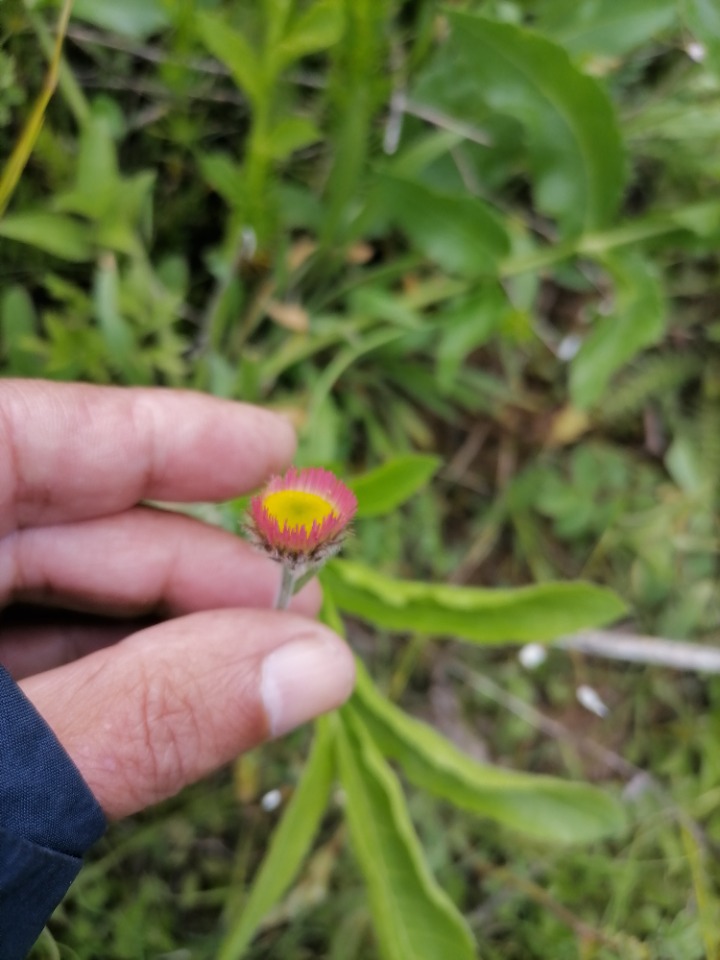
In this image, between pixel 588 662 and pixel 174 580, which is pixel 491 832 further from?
pixel 174 580

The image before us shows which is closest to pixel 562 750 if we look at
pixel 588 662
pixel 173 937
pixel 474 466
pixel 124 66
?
pixel 588 662

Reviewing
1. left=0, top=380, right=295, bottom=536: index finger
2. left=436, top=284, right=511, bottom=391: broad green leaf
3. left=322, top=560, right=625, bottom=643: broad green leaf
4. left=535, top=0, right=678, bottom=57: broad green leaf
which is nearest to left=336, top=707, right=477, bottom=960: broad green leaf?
A: left=322, top=560, right=625, bottom=643: broad green leaf

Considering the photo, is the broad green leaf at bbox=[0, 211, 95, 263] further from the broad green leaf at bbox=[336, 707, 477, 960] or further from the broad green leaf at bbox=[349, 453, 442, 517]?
the broad green leaf at bbox=[336, 707, 477, 960]

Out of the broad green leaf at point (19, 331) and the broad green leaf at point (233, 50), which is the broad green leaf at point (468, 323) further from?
the broad green leaf at point (19, 331)

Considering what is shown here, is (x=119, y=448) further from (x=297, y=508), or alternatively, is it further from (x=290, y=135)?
(x=290, y=135)

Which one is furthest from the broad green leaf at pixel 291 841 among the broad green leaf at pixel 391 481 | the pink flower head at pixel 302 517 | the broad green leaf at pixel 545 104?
the broad green leaf at pixel 545 104

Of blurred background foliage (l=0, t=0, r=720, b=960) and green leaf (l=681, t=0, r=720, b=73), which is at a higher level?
green leaf (l=681, t=0, r=720, b=73)
